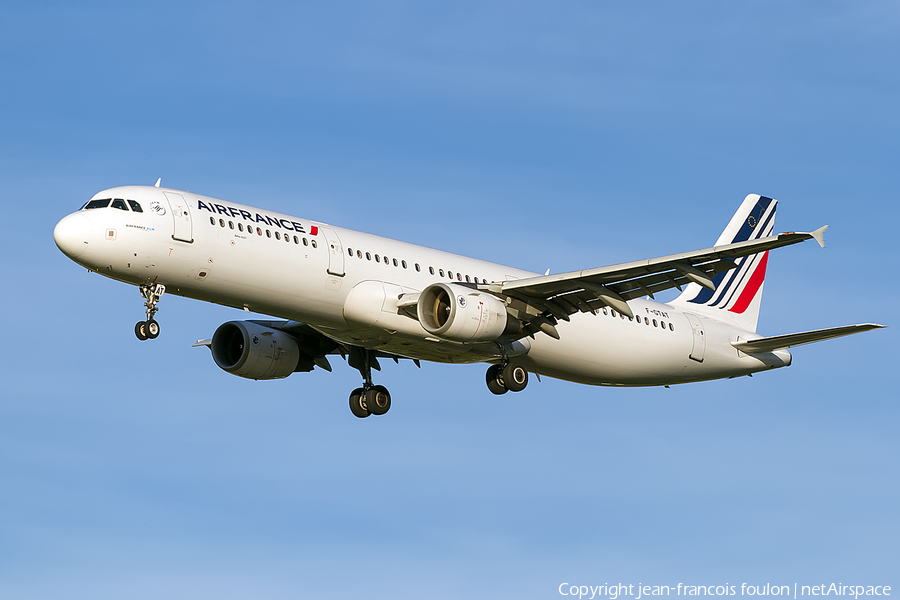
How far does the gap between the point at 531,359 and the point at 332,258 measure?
8.10 metres

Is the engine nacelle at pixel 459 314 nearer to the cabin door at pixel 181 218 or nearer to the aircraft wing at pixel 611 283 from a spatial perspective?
the aircraft wing at pixel 611 283

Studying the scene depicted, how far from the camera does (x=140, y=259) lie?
31.3 m

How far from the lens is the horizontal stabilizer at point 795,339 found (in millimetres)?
36631

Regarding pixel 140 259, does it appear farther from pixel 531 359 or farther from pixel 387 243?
pixel 531 359

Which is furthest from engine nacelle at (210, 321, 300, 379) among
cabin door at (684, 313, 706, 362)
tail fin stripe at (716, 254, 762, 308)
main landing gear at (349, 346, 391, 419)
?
tail fin stripe at (716, 254, 762, 308)

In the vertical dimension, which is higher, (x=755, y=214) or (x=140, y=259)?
(x=755, y=214)

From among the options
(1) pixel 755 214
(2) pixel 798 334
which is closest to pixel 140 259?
(2) pixel 798 334

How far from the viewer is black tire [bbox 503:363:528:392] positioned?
37.5m

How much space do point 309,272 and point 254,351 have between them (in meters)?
6.96

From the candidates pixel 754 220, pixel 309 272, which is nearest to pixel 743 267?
pixel 754 220

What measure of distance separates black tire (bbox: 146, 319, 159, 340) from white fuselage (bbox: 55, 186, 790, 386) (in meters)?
1.07

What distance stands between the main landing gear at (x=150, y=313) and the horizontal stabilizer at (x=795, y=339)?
64.1 ft

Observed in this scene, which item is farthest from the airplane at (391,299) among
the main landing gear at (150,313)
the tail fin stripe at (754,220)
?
the tail fin stripe at (754,220)

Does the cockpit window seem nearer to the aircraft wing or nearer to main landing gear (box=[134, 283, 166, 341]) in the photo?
main landing gear (box=[134, 283, 166, 341])
